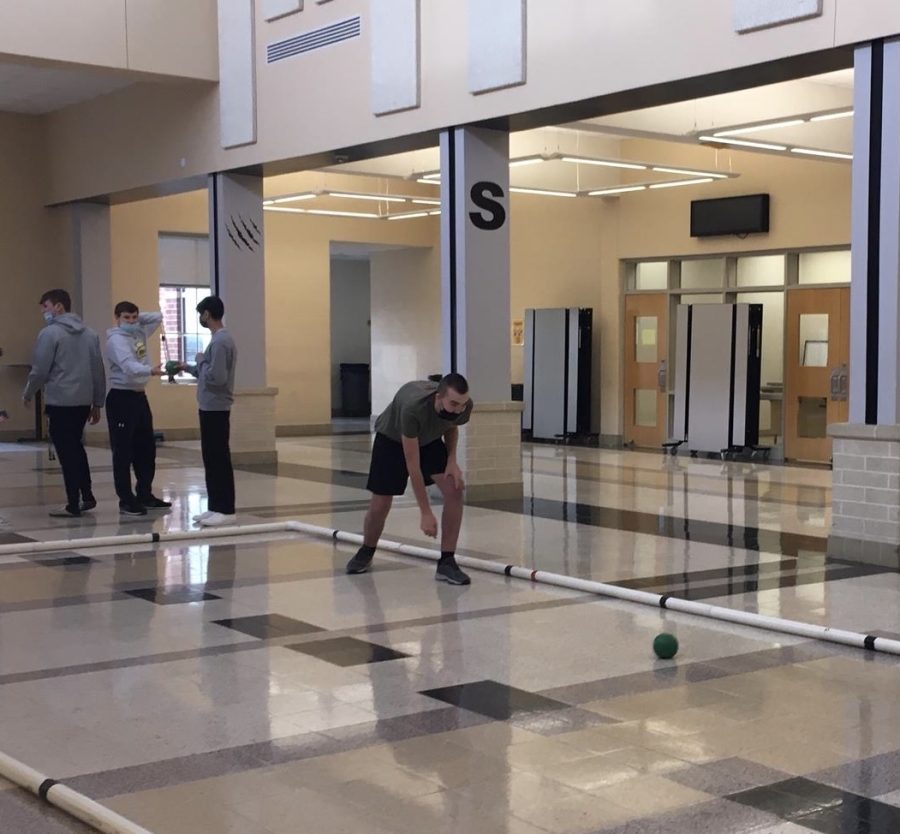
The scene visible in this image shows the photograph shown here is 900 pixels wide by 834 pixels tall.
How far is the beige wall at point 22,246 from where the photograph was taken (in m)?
19.3

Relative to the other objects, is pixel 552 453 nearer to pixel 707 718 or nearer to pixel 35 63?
pixel 35 63

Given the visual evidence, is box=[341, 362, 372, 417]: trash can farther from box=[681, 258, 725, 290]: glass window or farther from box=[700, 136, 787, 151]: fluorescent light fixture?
box=[700, 136, 787, 151]: fluorescent light fixture

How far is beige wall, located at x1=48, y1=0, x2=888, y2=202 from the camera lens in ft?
30.9

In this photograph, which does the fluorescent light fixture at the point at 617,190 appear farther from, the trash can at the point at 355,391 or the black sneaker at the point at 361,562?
the trash can at the point at 355,391

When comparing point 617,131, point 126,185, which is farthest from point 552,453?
point 126,185

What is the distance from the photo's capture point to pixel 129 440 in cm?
1084

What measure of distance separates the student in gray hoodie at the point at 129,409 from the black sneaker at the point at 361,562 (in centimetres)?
318

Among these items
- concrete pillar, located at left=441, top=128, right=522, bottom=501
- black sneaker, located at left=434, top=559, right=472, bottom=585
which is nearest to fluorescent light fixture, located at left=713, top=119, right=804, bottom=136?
concrete pillar, located at left=441, top=128, right=522, bottom=501

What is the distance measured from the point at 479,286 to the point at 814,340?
266 inches

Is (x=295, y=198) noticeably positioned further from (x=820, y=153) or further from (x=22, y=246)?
(x=820, y=153)

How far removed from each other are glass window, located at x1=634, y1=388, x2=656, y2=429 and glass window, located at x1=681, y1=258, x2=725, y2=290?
167 cm

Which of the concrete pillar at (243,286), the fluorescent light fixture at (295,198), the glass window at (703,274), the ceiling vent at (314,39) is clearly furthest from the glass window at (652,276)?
the ceiling vent at (314,39)

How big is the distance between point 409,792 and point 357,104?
9.99 m

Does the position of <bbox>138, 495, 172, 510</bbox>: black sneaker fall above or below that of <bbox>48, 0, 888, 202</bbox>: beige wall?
below
